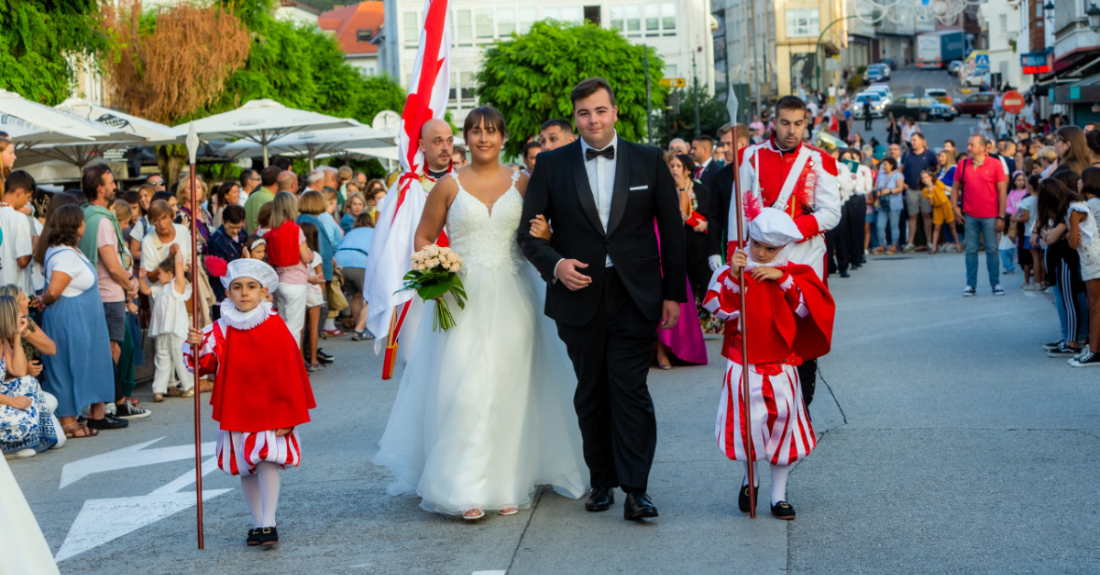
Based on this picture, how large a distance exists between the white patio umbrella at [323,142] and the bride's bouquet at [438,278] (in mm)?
14796

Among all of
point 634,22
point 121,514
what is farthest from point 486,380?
point 634,22

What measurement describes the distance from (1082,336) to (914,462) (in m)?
4.64

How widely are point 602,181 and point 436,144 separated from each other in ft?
6.20

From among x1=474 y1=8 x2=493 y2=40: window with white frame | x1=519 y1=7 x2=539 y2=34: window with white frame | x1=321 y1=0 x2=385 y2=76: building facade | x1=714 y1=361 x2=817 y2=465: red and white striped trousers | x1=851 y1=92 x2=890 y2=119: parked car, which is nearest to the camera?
x1=714 y1=361 x2=817 y2=465: red and white striped trousers

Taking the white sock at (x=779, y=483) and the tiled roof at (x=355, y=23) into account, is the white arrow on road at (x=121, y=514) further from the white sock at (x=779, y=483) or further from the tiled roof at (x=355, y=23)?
the tiled roof at (x=355, y=23)

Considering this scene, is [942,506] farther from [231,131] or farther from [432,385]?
[231,131]

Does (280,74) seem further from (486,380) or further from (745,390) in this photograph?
(745,390)

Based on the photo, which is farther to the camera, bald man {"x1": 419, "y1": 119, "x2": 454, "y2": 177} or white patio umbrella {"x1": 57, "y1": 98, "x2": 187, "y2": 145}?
white patio umbrella {"x1": 57, "y1": 98, "x2": 187, "y2": 145}

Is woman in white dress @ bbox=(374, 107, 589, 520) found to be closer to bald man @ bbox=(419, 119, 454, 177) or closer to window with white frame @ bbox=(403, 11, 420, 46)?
bald man @ bbox=(419, 119, 454, 177)

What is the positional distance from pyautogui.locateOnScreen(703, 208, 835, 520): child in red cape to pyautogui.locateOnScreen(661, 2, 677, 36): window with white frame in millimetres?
74425

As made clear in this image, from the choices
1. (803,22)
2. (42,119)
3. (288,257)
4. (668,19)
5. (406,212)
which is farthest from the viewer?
(803,22)

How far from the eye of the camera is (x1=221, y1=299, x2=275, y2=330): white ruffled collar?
226 inches

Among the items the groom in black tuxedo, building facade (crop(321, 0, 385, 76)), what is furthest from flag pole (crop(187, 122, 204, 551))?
building facade (crop(321, 0, 385, 76))

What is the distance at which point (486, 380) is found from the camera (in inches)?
235
